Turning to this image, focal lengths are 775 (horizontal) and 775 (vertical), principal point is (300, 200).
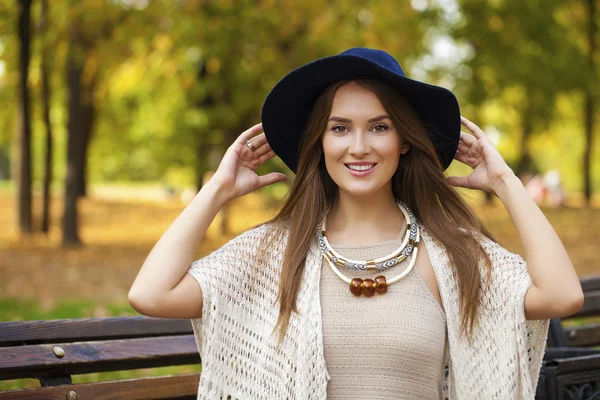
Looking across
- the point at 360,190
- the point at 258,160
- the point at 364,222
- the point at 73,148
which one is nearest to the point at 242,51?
the point at 73,148

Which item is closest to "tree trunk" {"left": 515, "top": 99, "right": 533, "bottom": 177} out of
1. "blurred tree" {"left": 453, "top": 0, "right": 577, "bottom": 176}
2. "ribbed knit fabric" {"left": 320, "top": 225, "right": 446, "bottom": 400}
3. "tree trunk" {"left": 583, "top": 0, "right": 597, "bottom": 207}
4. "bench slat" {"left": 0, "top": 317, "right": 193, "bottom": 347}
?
"tree trunk" {"left": 583, "top": 0, "right": 597, "bottom": 207}

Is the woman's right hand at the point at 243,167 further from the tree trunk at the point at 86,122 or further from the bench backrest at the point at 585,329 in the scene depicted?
the tree trunk at the point at 86,122

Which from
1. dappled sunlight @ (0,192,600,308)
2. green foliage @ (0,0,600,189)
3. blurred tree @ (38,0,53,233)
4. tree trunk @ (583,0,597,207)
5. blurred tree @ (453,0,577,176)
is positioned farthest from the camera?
tree trunk @ (583,0,597,207)

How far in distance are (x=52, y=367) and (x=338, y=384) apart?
3.79ft

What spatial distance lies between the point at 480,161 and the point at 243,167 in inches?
36.8

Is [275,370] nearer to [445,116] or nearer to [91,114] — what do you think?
[445,116]

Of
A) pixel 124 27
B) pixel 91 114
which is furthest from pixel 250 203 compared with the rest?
pixel 124 27

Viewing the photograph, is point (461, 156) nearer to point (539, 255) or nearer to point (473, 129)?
point (473, 129)

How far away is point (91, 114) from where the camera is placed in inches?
865

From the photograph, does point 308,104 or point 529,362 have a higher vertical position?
point 308,104

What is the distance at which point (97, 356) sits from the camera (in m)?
3.17

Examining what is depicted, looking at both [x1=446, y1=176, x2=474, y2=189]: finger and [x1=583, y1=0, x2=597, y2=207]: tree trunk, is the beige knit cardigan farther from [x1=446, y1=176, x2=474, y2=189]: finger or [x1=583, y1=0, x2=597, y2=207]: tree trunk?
[x1=583, y1=0, x2=597, y2=207]: tree trunk

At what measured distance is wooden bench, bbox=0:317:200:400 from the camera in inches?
118

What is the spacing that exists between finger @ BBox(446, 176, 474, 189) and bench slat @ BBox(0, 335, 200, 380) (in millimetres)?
1362
